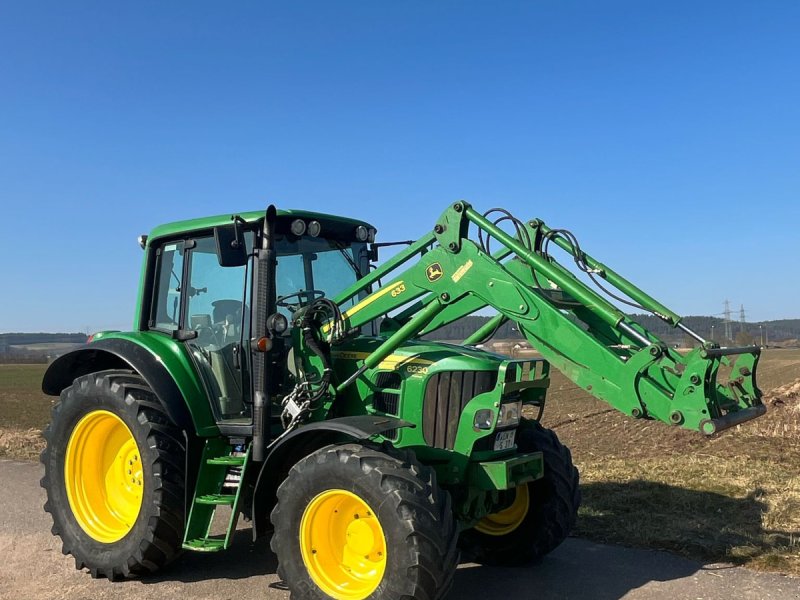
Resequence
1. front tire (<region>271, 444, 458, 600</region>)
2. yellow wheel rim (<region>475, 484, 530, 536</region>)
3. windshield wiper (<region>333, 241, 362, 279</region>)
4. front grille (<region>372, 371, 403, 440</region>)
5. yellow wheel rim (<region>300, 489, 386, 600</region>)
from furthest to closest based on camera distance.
→ windshield wiper (<region>333, 241, 362, 279</region>) < yellow wheel rim (<region>475, 484, 530, 536</region>) < front grille (<region>372, 371, 403, 440</region>) < yellow wheel rim (<region>300, 489, 386, 600</region>) < front tire (<region>271, 444, 458, 600</region>)

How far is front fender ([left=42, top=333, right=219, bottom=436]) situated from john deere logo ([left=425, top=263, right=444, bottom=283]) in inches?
76.5

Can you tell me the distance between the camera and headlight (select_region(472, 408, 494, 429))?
5.04m

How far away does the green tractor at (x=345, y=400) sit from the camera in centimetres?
462

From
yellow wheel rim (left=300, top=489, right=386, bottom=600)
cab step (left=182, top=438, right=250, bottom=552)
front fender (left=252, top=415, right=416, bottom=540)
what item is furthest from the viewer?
cab step (left=182, top=438, right=250, bottom=552)

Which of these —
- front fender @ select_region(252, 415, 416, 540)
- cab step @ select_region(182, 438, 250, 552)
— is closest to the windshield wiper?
front fender @ select_region(252, 415, 416, 540)

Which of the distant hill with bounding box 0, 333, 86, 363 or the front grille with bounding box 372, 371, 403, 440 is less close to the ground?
the front grille with bounding box 372, 371, 403, 440

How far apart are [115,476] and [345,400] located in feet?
7.03

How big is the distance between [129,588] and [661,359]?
4.01 metres

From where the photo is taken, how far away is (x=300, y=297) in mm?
5816

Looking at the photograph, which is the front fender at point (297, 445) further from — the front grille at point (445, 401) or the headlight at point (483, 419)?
the headlight at point (483, 419)

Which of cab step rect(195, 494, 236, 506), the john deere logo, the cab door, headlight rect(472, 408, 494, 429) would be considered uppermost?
the john deere logo

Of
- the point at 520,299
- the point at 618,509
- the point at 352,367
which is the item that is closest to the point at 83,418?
the point at 352,367

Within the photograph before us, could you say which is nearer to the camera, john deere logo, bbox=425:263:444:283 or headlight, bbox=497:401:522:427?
headlight, bbox=497:401:522:427

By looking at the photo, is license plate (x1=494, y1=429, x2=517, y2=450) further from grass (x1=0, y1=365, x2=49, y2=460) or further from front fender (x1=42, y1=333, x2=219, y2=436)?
grass (x1=0, y1=365, x2=49, y2=460)
